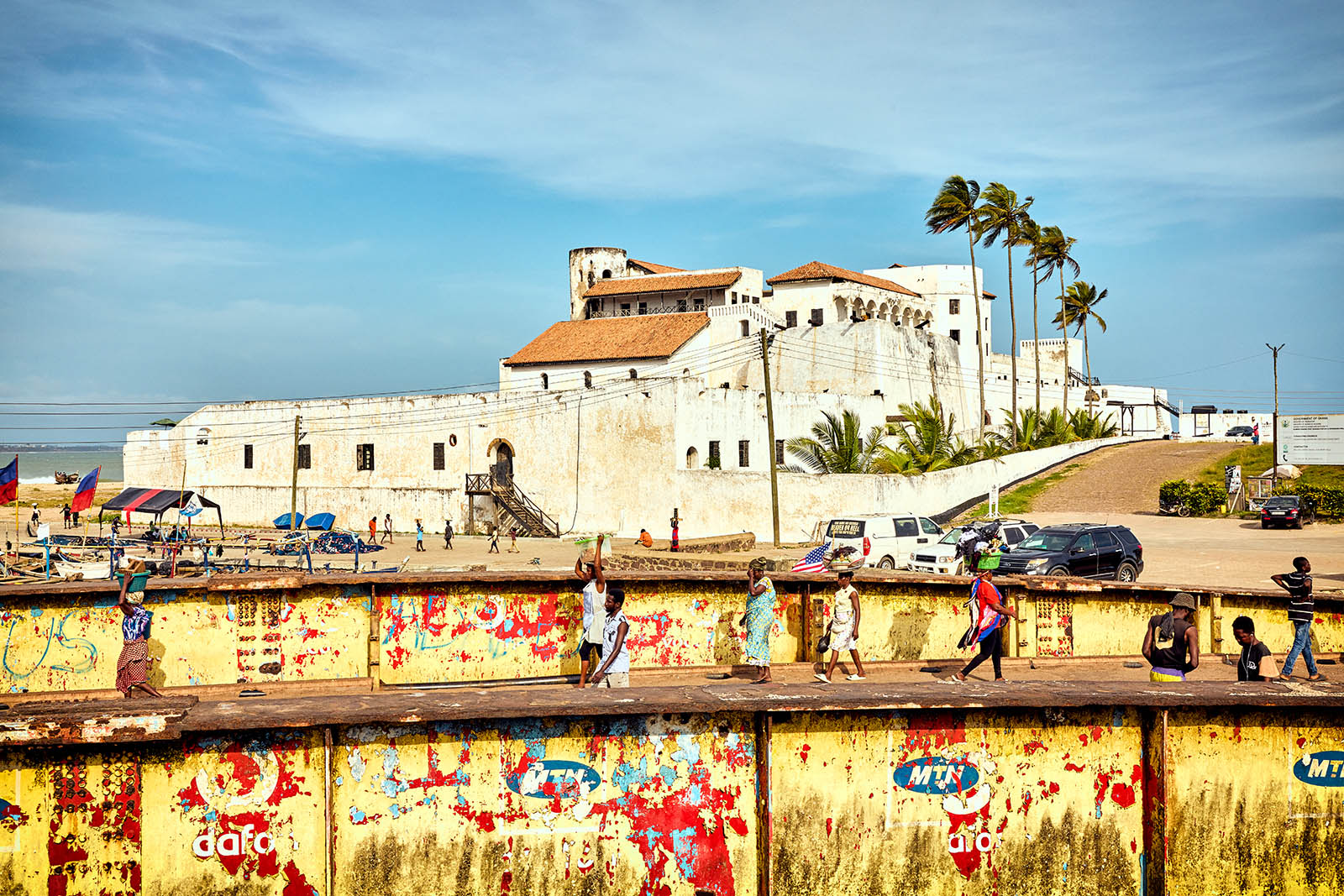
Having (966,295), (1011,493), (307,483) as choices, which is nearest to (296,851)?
(1011,493)

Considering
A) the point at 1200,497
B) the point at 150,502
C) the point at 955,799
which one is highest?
the point at 150,502

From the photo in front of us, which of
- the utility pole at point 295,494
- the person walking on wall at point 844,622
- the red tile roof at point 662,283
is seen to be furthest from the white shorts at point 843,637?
the red tile roof at point 662,283

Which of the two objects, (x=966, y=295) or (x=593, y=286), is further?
(x=966, y=295)

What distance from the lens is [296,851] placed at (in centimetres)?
637

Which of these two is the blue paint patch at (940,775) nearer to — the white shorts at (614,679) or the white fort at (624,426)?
the white shorts at (614,679)

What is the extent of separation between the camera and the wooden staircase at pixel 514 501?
48.3m

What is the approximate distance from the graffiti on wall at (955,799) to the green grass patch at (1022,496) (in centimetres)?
3691

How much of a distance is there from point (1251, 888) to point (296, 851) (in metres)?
6.00

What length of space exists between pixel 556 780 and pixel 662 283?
59837 mm

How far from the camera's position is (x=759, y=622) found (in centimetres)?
1176

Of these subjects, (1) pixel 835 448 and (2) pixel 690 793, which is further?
(1) pixel 835 448

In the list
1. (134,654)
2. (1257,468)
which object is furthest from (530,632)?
(1257,468)

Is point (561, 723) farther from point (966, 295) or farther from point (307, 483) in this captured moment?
point (966, 295)

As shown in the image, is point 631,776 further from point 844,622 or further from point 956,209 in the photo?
point 956,209
